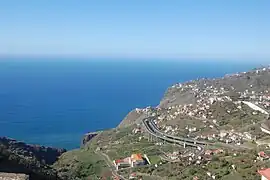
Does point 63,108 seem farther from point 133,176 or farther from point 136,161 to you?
point 133,176

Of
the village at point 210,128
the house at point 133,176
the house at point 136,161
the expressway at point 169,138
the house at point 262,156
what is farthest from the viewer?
the expressway at point 169,138

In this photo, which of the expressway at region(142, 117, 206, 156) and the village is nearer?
the village

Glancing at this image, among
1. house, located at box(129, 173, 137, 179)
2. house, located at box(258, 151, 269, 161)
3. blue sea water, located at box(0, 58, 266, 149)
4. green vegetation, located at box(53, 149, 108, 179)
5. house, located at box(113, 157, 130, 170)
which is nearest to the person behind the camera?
house, located at box(258, 151, 269, 161)

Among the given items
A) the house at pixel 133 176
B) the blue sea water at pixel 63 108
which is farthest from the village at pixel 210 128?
the blue sea water at pixel 63 108

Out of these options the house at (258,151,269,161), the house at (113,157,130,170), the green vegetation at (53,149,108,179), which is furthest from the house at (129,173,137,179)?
the house at (258,151,269,161)

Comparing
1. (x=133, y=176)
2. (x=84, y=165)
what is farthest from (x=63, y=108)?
(x=133, y=176)

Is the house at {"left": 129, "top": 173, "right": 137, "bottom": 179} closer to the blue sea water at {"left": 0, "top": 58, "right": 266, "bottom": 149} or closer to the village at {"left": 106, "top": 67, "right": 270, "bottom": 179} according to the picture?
the village at {"left": 106, "top": 67, "right": 270, "bottom": 179}

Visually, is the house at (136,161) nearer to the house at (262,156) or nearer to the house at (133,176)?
the house at (133,176)

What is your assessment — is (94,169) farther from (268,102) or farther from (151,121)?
(268,102)

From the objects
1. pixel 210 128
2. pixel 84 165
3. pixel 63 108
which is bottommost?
pixel 63 108

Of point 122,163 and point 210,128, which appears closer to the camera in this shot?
point 122,163

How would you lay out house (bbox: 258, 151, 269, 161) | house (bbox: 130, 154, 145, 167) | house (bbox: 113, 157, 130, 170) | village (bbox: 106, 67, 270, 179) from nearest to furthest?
1. house (bbox: 258, 151, 269, 161)
2. house (bbox: 130, 154, 145, 167)
3. village (bbox: 106, 67, 270, 179)
4. house (bbox: 113, 157, 130, 170)

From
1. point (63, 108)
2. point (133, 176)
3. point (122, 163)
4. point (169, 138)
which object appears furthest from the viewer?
point (63, 108)

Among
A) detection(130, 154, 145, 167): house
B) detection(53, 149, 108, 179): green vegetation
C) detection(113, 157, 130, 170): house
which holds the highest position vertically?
detection(130, 154, 145, 167): house
